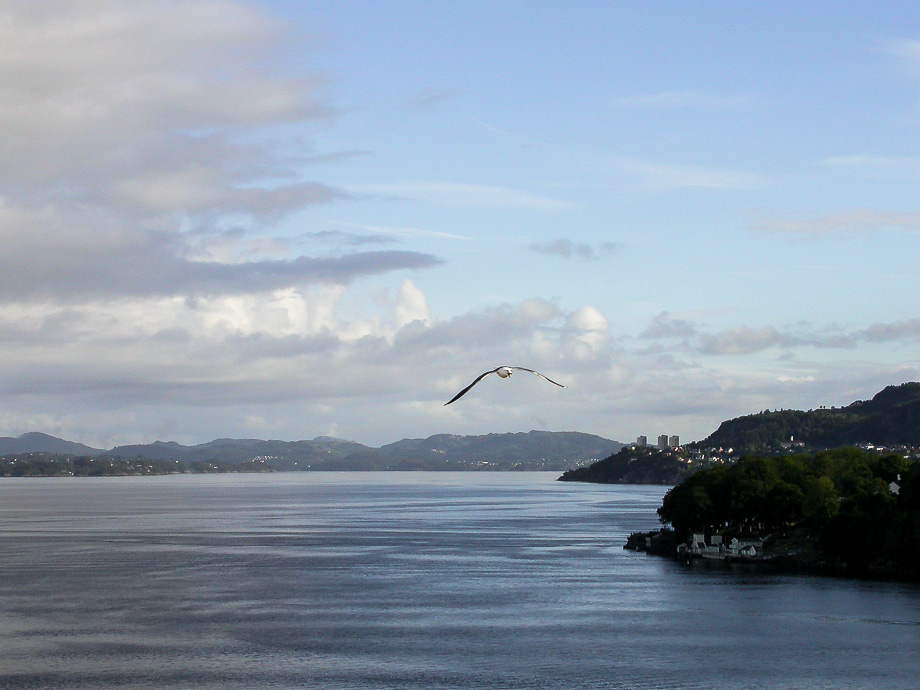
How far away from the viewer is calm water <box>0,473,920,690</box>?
59.7 m

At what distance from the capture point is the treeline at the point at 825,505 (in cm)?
10006

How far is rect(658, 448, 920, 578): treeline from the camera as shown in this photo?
10006cm

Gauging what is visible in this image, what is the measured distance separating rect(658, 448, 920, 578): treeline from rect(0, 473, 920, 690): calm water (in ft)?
26.2

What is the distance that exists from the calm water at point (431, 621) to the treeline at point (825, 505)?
26.2ft

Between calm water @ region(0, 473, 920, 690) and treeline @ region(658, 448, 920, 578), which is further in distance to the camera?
treeline @ region(658, 448, 920, 578)

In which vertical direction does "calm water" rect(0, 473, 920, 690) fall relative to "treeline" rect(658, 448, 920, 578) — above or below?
below

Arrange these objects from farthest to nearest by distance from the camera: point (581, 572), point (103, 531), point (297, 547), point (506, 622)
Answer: point (103, 531)
point (297, 547)
point (581, 572)
point (506, 622)

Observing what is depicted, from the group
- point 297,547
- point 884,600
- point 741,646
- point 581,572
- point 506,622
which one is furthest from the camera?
point 297,547

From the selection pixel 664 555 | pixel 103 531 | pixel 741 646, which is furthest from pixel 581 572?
pixel 103 531

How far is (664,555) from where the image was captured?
396ft

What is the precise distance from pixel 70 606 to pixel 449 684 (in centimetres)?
3552

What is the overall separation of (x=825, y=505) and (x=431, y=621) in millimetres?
52907

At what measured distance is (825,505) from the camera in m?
111

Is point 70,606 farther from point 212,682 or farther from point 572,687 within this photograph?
point 572,687
